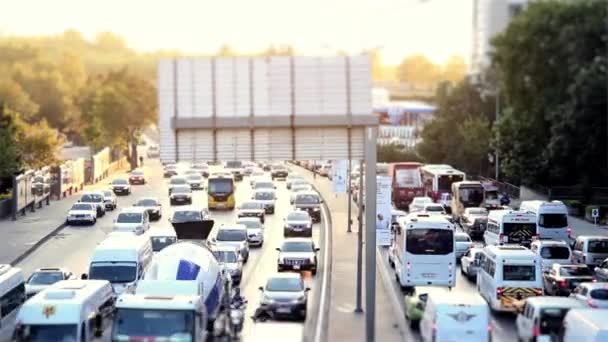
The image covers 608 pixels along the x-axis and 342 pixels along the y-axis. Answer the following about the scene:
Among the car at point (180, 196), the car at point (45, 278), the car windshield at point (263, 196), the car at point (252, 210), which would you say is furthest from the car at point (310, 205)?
the car at point (45, 278)

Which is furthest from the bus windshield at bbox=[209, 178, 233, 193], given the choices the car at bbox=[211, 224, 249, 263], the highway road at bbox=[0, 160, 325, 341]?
the car at bbox=[211, 224, 249, 263]

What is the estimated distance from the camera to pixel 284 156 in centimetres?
2592

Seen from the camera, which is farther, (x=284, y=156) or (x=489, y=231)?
(x=489, y=231)

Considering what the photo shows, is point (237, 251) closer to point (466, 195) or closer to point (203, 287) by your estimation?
point (203, 287)

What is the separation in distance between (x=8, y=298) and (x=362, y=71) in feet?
34.7

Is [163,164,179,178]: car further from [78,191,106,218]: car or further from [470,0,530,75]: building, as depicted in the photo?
[470,0,530,75]: building

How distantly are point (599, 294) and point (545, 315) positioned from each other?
372 centimetres

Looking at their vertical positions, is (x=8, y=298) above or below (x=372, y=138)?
below

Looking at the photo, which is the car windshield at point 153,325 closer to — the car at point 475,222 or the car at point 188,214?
the car at point 188,214

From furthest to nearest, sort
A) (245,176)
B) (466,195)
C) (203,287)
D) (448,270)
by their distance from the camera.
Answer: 1. (245,176)
2. (466,195)
3. (448,270)
4. (203,287)

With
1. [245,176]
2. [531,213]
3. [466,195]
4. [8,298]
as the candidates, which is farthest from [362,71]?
[245,176]

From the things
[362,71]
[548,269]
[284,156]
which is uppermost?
[362,71]

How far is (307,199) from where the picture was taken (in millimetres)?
58781

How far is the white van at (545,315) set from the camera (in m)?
24.6
